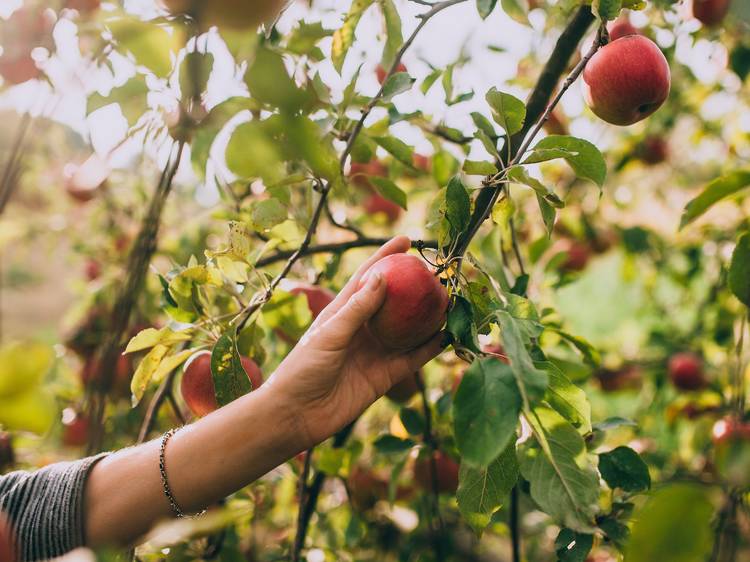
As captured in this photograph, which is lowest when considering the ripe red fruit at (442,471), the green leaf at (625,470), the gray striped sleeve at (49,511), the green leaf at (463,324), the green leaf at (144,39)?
the ripe red fruit at (442,471)

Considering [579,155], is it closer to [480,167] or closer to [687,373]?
[480,167]

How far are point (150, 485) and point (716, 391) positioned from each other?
1.77m

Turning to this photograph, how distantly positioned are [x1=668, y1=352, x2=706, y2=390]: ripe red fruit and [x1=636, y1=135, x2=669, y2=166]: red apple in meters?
0.75

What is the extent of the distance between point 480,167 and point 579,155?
136 millimetres

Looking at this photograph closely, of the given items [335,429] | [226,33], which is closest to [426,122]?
[335,429]

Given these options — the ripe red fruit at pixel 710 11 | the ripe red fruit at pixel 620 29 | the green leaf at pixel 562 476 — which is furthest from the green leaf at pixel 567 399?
the ripe red fruit at pixel 710 11

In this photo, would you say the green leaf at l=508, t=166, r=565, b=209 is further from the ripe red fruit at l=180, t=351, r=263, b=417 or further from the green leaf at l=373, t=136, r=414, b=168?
the ripe red fruit at l=180, t=351, r=263, b=417

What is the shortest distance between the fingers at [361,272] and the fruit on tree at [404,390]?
1.33 feet

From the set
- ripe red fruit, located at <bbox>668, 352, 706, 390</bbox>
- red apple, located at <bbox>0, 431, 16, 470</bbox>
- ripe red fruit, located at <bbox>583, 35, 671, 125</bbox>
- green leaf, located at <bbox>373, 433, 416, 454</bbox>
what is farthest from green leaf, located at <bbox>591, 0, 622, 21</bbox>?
ripe red fruit, located at <bbox>668, 352, 706, 390</bbox>

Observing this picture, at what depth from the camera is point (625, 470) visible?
0.95 m

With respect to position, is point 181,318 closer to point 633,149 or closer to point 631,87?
point 631,87

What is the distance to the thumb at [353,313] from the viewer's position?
82 cm

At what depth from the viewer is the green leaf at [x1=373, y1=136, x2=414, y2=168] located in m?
1.12

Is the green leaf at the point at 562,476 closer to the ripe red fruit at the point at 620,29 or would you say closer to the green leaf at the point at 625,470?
the green leaf at the point at 625,470
